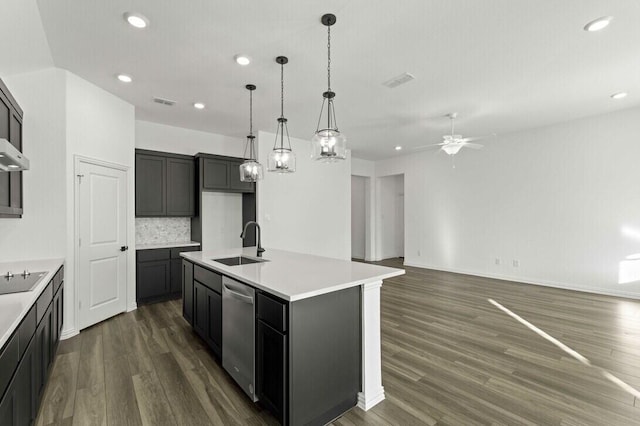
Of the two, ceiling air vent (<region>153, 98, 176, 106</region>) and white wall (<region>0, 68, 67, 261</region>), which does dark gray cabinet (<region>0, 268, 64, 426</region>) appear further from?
ceiling air vent (<region>153, 98, 176, 106</region>)

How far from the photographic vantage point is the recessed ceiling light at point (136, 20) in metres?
2.40

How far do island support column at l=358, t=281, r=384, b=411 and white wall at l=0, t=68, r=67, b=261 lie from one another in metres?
3.35

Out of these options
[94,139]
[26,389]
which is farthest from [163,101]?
[26,389]

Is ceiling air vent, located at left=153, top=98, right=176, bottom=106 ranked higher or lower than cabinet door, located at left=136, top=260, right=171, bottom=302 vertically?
higher

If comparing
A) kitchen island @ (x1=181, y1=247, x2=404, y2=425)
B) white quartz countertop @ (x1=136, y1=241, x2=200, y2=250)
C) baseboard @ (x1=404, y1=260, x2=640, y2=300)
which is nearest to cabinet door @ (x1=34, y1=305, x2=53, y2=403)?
kitchen island @ (x1=181, y1=247, x2=404, y2=425)

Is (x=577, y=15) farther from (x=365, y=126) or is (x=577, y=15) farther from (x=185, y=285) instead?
(x=185, y=285)

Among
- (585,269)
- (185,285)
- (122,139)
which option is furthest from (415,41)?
(585,269)

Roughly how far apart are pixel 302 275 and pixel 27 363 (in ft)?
5.32

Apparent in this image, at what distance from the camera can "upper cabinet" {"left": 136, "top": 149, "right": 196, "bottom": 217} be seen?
4672 millimetres

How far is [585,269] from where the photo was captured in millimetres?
5148

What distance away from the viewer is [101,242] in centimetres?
374

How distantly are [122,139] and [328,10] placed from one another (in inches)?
131

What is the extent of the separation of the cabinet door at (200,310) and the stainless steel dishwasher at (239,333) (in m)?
0.53

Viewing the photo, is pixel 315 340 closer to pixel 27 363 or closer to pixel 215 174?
pixel 27 363
